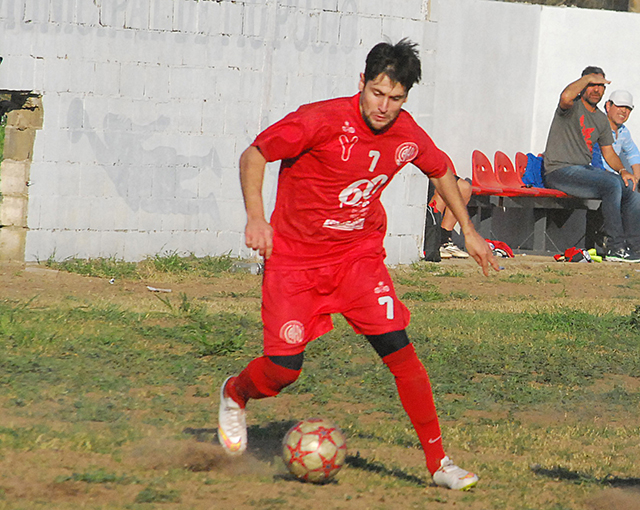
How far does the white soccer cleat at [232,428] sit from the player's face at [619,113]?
509 inches

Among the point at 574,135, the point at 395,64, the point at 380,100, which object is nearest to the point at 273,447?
the point at 380,100

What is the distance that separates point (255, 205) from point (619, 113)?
43.8 ft

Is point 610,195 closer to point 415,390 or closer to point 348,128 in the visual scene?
point 415,390

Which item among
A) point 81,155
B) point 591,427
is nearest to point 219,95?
point 81,155

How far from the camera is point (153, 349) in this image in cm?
743

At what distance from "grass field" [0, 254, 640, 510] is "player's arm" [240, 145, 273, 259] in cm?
110

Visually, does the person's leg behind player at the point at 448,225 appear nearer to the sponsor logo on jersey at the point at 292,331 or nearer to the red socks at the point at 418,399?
the red socks at the point at 418,399

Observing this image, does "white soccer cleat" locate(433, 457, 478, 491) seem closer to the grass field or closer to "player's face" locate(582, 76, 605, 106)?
the grass field

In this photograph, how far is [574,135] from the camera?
15.1m

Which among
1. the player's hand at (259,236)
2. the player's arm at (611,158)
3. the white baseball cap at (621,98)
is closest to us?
the player's hand at (259,236)

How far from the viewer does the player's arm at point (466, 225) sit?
5027 millimetres

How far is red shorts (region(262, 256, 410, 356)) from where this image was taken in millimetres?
4711

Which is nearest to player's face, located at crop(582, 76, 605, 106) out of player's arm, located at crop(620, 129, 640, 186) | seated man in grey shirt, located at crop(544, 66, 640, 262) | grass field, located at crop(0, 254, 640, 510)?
seated man in grey shirt, located at crop(544, 66, 640, 262)

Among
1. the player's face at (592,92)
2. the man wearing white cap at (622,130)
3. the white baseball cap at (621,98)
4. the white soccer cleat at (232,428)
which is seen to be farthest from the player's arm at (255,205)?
the white baseball cap at (621,98)
